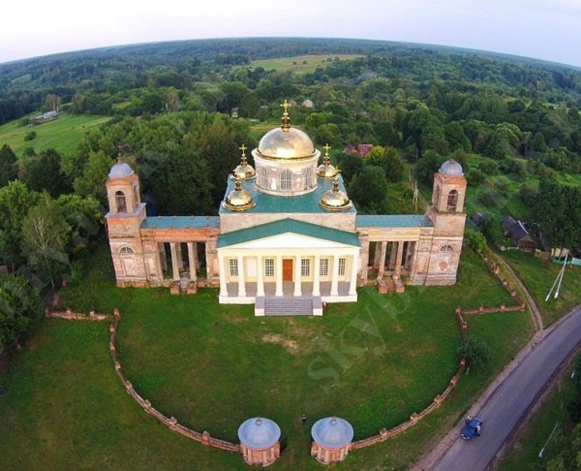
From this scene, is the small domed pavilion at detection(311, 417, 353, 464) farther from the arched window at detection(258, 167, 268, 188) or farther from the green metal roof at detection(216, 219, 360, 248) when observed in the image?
the arched window at detection(258, 167, 268, 188)

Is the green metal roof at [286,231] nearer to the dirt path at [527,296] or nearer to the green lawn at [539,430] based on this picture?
the dirt path at [527,296]

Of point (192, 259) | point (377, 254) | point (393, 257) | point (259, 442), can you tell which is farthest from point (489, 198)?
point (259, 442)

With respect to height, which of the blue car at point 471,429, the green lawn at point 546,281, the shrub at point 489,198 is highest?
the blue car at point 471,429

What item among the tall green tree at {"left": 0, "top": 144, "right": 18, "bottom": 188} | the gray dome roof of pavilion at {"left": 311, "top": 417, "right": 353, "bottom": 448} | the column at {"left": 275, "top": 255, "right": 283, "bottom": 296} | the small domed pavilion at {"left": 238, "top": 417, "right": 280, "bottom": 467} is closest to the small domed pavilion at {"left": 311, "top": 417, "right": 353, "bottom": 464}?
the gray dome roof of pavilion at {"left": 311, "top": 417, "right": 353, "bottom": 448}

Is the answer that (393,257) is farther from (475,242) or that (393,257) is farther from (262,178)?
(262,178)

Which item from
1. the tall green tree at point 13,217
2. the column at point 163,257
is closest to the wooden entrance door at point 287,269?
the column at point 163,257

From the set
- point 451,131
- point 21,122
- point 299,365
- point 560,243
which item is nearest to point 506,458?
point 299,365

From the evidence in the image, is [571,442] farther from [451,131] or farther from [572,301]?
[451,131]
